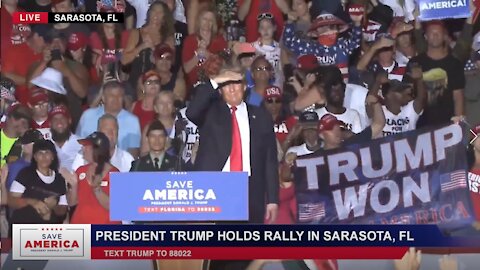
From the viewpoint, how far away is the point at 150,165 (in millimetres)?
4992

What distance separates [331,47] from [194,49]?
2.67 ft

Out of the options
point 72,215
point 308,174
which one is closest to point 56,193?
point 72,215

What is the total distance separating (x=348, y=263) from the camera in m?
5.02

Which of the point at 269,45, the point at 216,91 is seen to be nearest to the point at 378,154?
the point at 269,45

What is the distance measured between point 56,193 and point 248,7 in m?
1.59

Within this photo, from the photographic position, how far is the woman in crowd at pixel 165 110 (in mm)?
5008

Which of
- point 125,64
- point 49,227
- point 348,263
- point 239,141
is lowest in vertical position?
point 348,263

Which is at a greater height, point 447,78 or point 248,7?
point 248,7

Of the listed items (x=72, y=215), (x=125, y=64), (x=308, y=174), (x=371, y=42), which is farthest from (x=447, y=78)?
(x=72, y=215)

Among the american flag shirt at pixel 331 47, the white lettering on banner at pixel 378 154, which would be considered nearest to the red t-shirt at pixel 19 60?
the american flag shirt at pixel 331 47

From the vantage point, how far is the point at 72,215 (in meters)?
5.05

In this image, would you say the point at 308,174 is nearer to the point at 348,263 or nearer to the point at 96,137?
the point at 348,263

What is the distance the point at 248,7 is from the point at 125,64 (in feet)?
2.64

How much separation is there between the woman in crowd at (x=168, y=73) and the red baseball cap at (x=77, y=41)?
0.44m
